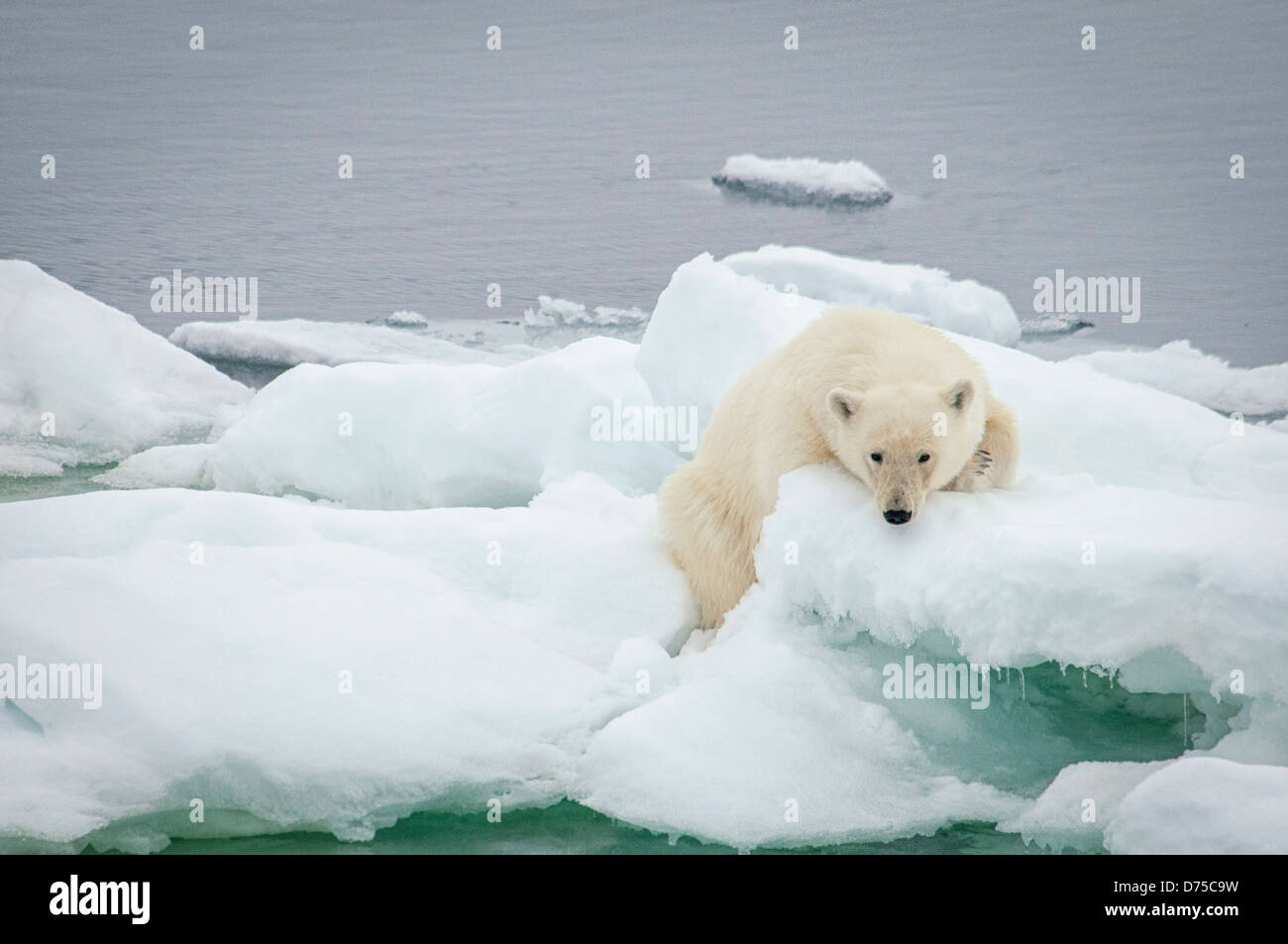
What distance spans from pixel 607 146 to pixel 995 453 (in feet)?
56.5

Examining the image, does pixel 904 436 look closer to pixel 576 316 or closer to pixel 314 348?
pixel 314 348

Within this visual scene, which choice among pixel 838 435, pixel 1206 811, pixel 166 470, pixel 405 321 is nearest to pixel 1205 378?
pixel 838 435

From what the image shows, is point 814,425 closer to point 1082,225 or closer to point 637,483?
point 637,483

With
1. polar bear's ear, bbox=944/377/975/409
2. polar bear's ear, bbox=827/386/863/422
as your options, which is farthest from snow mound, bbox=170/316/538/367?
polar bear's ear, bbox=944/377/975/409

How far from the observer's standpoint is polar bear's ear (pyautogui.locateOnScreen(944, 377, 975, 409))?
162 inches

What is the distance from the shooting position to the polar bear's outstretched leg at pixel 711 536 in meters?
4.85

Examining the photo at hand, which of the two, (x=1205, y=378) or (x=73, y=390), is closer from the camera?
(x=73, y=390)

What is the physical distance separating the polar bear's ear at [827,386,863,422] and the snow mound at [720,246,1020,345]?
584 cm

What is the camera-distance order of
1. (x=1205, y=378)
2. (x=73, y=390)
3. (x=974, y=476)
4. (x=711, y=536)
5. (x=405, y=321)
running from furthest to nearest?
(x=405, y=321), (x=1205, y=378), (x=73, y=390), (x=711, y=536), (x=974, y=476)

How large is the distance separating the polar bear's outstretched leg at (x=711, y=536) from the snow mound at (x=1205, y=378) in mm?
5179

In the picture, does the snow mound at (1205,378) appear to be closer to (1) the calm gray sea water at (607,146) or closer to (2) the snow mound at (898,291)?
(2) the snow mound at (898,291)

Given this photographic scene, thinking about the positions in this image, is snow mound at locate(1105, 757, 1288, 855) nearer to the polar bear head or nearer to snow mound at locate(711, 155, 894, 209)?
the polar bear head

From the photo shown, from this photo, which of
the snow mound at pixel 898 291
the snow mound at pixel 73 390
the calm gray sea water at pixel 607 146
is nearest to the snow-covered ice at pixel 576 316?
the calm gray sea water at pixel 607 146

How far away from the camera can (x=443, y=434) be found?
7.30 meters
